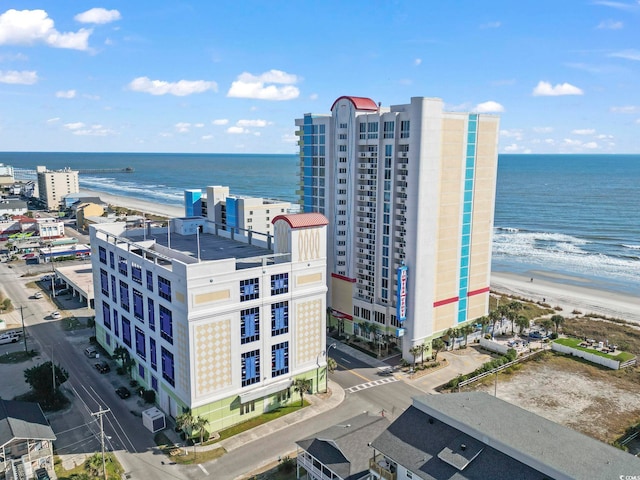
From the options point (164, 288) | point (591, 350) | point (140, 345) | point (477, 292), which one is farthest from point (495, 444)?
point (591, 350)

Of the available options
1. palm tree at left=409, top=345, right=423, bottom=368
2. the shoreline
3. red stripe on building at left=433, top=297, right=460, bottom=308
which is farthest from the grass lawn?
palm tree at left=409, top=345, right=423, bottom=368

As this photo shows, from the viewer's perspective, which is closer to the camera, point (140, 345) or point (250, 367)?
point (250, 367)

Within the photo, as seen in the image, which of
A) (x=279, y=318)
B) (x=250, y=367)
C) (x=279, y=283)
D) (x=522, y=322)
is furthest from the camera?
(x=522, y=322)

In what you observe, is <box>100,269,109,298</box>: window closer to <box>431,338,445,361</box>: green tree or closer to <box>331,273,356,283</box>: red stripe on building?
<box>331,273,356,283</box>: red stripe on building

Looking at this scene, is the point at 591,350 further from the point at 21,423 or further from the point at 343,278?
the point at 21,423

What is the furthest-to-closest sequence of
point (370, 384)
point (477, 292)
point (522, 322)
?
point (477, 292)
point (522, 322)
point (370, 384)
